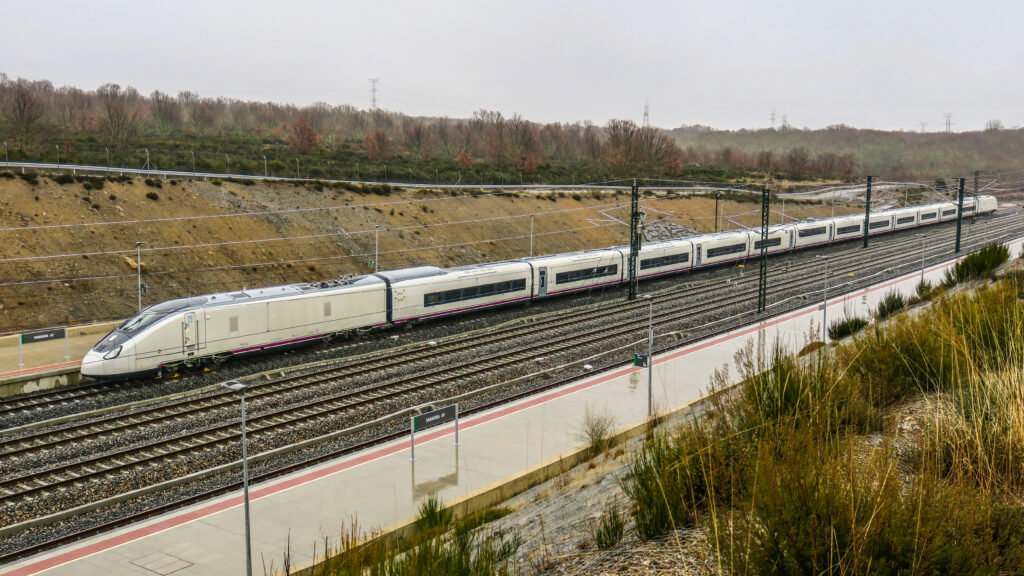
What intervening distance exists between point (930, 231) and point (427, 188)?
46.7m

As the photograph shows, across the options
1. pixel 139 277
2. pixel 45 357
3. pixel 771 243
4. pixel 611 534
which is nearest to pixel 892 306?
pixel 771 243

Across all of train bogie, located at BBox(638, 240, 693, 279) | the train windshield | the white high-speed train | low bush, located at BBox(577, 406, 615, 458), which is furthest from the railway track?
low bush, located at BBox(577, 406, 615, 458)

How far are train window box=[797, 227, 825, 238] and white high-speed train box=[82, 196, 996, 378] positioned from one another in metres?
12.0

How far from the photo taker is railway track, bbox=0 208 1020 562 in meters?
16.2

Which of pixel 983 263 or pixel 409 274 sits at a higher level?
pixel 983 263

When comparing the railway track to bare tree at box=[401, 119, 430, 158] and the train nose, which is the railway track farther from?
bare tree at box=[401, 119, 430, 158]

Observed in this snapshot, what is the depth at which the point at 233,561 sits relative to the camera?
1255cm

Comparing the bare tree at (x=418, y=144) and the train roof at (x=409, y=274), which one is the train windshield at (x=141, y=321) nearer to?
the train roof at (x=409, y=274)

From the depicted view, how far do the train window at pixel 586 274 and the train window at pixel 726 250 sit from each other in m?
9.58

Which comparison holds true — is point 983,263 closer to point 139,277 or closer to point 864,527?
point 864,527

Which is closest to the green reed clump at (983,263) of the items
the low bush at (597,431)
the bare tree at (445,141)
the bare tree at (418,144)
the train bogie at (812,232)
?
the low bush at (597,431)

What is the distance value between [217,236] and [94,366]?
21775 millimetres

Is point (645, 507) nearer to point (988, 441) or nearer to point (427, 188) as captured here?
point (988, 441)

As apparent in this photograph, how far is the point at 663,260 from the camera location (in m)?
43.1
